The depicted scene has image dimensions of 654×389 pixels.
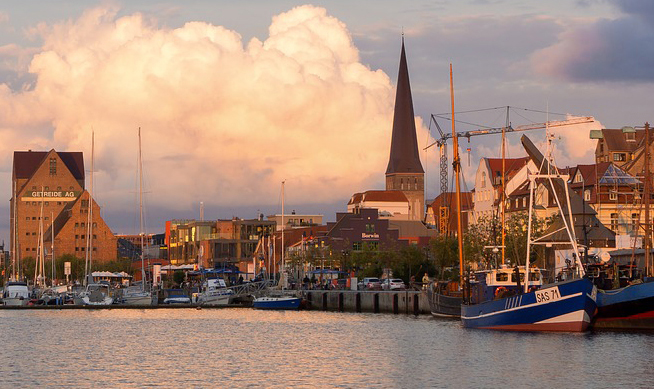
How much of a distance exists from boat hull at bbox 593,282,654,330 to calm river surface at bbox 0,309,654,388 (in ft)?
5.92

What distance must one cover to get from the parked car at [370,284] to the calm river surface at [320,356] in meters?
45.2

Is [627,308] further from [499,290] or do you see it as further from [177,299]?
[177,299]

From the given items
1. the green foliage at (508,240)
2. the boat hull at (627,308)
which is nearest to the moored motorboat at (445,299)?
the green foliage at (508,240)

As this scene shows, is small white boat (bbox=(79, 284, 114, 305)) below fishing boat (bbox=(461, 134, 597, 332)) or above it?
above

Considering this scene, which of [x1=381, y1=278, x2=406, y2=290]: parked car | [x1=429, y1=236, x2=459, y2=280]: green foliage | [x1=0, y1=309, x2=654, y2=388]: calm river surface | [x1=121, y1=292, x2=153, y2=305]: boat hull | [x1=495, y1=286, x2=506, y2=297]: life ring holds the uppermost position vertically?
[x1=429, y1=236, x2=459, y2=280]: green foliage

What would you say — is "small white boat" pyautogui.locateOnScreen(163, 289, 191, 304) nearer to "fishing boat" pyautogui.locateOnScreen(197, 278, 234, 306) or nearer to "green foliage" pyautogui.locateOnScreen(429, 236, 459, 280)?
"fishing boat" pyautogui.locateOnScreen(197, 278, 234, 306)

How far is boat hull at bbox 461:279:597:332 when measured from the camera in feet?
265

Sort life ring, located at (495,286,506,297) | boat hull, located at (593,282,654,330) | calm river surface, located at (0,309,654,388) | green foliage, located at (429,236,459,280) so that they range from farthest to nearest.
A: green foliage, located at (429,236,459,280) < life ring, located at (495,286,506,297) < boat hull, located at (593,282,654,330) < calm river surface, located at (0,309,654,388)

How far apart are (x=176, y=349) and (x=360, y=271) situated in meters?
105

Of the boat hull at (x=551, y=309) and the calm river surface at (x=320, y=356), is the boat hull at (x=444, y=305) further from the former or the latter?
the boat hull at (x=551, y=309)

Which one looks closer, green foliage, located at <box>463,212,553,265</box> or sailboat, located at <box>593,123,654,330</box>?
sailboat, located at <box>593,123,654,330</box>

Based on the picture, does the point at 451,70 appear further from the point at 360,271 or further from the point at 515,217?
the point at 360,271

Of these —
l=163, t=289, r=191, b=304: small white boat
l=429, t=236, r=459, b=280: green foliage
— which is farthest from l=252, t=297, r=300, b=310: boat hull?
l=163, t=289, r=191, b=304: small white boat

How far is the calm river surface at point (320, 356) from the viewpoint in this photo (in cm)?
6362
